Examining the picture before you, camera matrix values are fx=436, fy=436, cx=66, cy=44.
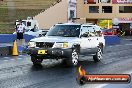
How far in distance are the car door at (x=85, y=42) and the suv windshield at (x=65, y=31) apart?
0.25m

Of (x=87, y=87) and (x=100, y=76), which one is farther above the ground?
(x=100, y=76)

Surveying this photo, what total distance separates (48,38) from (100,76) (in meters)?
10.8

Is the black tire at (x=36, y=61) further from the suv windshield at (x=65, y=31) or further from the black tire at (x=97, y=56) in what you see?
the black tire at (x=97, y=56)

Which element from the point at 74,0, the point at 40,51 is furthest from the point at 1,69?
the point at 74,0

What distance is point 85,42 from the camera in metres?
17.1

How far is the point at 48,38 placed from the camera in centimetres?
1571

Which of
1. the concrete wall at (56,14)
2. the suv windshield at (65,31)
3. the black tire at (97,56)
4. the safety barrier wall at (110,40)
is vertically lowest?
the safety barrier wall at (110,40)

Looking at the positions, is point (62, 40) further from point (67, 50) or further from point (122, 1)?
point (122, 1)

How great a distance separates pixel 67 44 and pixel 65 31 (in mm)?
1311

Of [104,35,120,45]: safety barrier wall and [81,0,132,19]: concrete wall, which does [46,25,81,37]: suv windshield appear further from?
[81,0,132,19]: concrete wall

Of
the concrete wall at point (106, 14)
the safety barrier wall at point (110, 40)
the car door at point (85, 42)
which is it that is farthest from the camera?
the concrete wall at point (106, 14)

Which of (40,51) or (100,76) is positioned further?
(40,51)

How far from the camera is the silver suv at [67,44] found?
1535 cm

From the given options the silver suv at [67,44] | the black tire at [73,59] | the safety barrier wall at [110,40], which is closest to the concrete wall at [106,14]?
the safety barrier wall at [110,40]
